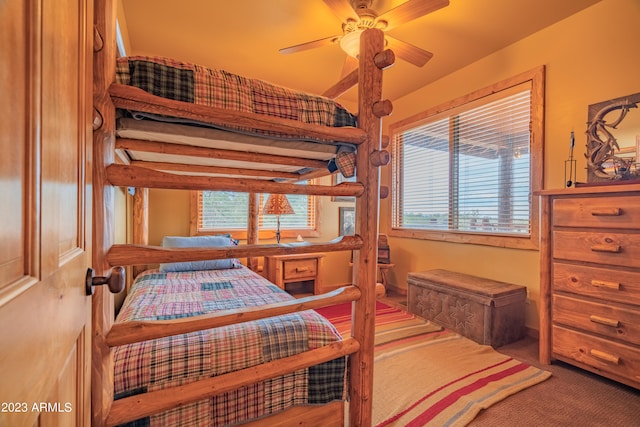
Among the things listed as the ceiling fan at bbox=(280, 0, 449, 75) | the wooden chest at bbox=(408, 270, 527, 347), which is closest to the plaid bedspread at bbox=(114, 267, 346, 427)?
the wooden chest at bbox=(408, 270, 527, 347)

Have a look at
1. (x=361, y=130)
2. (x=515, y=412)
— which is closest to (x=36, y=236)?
(x=361, y=130)

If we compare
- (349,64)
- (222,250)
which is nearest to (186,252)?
(222,250)

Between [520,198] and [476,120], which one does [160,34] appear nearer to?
[476,120]

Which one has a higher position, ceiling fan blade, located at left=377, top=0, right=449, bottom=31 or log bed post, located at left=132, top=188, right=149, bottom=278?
ceiling fan blade, located at left=377, top=0, right=449, bottom=31

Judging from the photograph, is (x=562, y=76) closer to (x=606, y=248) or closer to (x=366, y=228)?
(x=606, y=248)

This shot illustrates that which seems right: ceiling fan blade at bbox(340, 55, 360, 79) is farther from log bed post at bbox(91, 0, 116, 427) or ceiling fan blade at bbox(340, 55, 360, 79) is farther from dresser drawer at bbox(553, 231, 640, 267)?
dresser drawer at bbox(553, 231, 640, 267)

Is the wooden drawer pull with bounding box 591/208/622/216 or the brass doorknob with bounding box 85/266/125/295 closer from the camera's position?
the brass doorknob with bounding box 85/266/125/295

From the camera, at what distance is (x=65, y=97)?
1.81 ft

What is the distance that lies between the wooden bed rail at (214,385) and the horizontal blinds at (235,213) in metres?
2.34

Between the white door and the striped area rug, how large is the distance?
1.53 meters

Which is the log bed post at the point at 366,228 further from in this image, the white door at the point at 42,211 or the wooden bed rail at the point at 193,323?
the white door at the point at 42,211

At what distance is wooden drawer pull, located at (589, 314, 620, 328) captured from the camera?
5.42 ft

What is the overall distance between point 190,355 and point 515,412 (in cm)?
175

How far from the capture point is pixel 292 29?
95.3 inches
